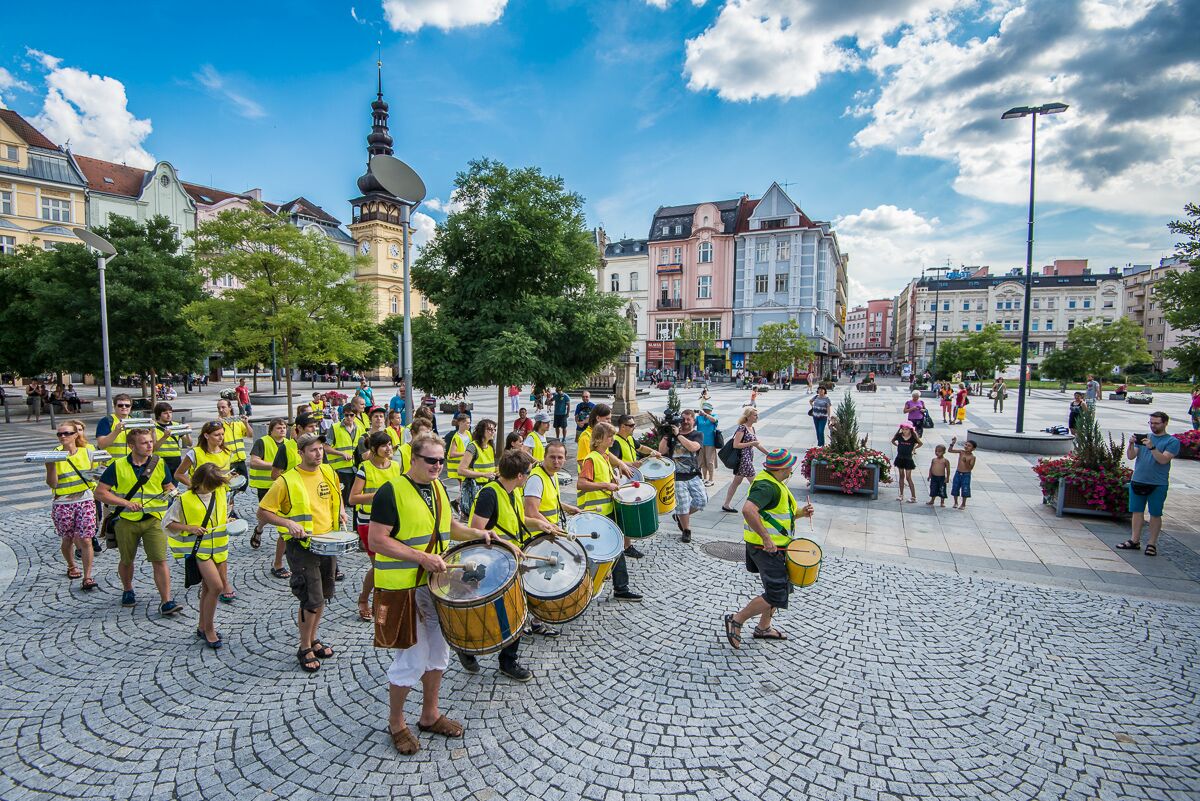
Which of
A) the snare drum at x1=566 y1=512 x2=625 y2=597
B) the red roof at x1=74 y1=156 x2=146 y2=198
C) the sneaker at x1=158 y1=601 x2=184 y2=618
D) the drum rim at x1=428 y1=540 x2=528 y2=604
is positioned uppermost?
the red roof at x1=74 y1=156 x2=146 y2=198

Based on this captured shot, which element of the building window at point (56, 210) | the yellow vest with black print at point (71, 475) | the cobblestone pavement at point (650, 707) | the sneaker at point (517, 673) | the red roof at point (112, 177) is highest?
the red roof at point (112, 177)

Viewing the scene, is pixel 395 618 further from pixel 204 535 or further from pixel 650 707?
pixel 204 535

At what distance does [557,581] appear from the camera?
14.4ft

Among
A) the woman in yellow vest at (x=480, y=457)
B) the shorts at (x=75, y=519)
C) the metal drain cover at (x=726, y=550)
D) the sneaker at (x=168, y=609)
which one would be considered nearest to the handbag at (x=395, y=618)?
the sneaker at (x=168, y=609)

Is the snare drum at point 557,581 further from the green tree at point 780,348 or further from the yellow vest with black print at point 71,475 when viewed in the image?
the green tree at point 780,348

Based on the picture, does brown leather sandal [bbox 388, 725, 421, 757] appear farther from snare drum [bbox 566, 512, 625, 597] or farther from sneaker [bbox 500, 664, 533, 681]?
snare drum [bbox 566, 512, 625, 597]

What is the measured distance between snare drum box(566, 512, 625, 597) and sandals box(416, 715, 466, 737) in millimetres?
1502

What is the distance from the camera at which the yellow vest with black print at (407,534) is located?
11.5 feet

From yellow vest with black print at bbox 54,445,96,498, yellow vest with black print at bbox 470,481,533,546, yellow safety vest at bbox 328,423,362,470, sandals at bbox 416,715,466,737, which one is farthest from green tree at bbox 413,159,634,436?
sandals at bbox 416,715,466,737

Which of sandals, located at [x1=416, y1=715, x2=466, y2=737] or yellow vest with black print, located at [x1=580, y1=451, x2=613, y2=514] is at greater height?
yellow vest with black print, located at [x1=580, y1=451, x2=613, y2=514]

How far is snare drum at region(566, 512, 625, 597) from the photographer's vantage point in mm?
4930

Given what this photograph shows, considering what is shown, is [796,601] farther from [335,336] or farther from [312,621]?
[335,336]

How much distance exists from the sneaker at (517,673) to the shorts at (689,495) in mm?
4083

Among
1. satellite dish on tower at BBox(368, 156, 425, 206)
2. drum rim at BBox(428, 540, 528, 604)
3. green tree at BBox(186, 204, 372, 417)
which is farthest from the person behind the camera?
green tree at BBox(186, 204, 372, 417)
